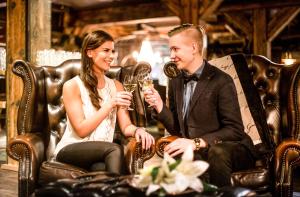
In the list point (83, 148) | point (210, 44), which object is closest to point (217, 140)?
point (83, 148)

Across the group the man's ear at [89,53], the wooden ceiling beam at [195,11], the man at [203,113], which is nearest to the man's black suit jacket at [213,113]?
the man at [203,113]

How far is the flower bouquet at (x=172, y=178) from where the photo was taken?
172 cm

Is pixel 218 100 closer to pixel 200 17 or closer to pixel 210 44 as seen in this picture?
pixel 200 17

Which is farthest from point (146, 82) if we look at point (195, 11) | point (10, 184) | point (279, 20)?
point (279, 20)

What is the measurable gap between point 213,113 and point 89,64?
92 centimetres

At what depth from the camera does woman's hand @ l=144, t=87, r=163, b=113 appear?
274 cm

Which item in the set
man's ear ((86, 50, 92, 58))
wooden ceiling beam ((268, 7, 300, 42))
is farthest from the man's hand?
wooden ceiling beam ((268, 7, 300, 42))

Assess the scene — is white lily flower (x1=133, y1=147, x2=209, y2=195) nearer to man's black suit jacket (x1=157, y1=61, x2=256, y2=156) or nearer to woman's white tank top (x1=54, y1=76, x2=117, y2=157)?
man's black suit jacket (x1=157, y1=61, x2=256, y2=156)

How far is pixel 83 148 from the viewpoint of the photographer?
2770 mm

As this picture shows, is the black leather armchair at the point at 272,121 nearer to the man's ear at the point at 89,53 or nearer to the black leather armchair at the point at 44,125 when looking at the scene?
the black leather armchair at the point at 44,125

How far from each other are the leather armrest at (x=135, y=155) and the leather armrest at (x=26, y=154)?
0.60m

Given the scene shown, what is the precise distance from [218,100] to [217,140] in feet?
0.88

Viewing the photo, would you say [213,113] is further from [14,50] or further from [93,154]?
[14,50]

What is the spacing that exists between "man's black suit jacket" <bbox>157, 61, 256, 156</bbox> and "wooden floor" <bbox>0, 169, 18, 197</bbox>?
6.45ft
